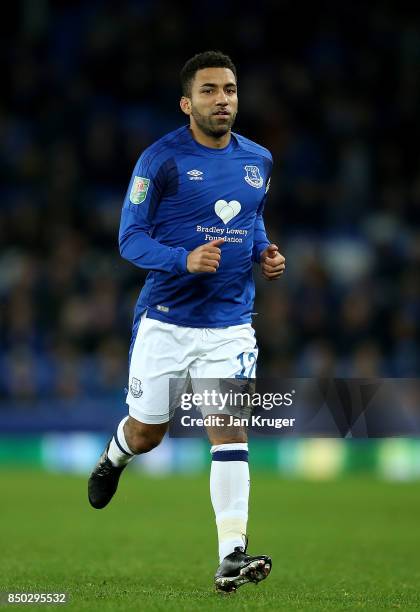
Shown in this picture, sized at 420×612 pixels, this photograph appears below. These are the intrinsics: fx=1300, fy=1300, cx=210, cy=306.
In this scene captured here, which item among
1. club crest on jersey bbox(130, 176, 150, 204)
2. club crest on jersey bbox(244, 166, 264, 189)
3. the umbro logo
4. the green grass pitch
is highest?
club crest on jersey bbox(244, 166, 264, 189)

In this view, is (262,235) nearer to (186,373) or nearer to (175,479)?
(186,373)

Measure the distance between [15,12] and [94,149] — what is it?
370 cm

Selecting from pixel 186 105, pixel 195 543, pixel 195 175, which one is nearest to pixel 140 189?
pixel 195 175

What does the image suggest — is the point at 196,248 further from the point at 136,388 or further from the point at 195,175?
the point at 136,388

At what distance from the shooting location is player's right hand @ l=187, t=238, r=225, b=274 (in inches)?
232

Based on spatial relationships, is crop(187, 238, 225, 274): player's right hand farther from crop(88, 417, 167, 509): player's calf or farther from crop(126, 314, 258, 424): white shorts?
crop(88, 417, 167, 509): player's calf

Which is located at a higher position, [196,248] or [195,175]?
[195,175]

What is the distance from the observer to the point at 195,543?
8.92 m

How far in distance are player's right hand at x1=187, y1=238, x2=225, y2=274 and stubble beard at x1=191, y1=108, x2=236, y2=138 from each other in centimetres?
65

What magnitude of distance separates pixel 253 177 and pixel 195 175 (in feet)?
1.11

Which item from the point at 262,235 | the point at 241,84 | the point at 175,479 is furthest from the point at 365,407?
the point at 241,84

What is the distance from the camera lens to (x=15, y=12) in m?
19.8

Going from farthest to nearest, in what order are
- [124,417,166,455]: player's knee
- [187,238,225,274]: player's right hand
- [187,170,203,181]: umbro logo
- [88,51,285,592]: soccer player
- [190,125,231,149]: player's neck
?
[124,417,166,455]: player's knee → [190,125,231,149]: player's neck → [187,170,203,181]: umbro logo → [88,51,285,592]: soccer player → [187,238,225,274]: player's right hand

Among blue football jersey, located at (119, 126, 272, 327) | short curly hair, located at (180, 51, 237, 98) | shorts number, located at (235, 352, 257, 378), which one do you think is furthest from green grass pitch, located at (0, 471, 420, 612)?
short curly hair, located at (180, 51, 237, 98)
